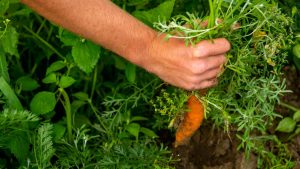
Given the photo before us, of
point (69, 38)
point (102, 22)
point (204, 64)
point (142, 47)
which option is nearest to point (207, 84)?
point (204, 64)

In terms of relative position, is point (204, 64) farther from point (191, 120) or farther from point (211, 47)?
point (191, 120)

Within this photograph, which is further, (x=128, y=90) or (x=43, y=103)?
(x=128, y=90)

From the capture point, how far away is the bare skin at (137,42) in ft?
4.37

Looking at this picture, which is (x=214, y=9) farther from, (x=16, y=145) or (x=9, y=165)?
(x=9, y=165)

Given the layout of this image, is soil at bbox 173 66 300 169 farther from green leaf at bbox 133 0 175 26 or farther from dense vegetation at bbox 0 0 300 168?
green leaf at bbox 133 0 175 26

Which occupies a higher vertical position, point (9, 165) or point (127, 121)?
point (127, 121)

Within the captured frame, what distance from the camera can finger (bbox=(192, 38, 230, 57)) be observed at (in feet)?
4.39

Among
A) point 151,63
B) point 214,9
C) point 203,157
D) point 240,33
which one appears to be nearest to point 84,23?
point 151,63

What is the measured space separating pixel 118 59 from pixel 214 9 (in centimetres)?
60

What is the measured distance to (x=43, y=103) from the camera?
5.43 ft

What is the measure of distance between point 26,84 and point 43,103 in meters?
0.16

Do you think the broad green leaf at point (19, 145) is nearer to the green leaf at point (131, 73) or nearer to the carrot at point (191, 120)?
the green leaf at point (131, 73)

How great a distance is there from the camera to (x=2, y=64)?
1649 millimetres

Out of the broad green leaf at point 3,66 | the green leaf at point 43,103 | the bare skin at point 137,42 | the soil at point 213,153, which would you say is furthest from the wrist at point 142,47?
the soil at point 213,153
